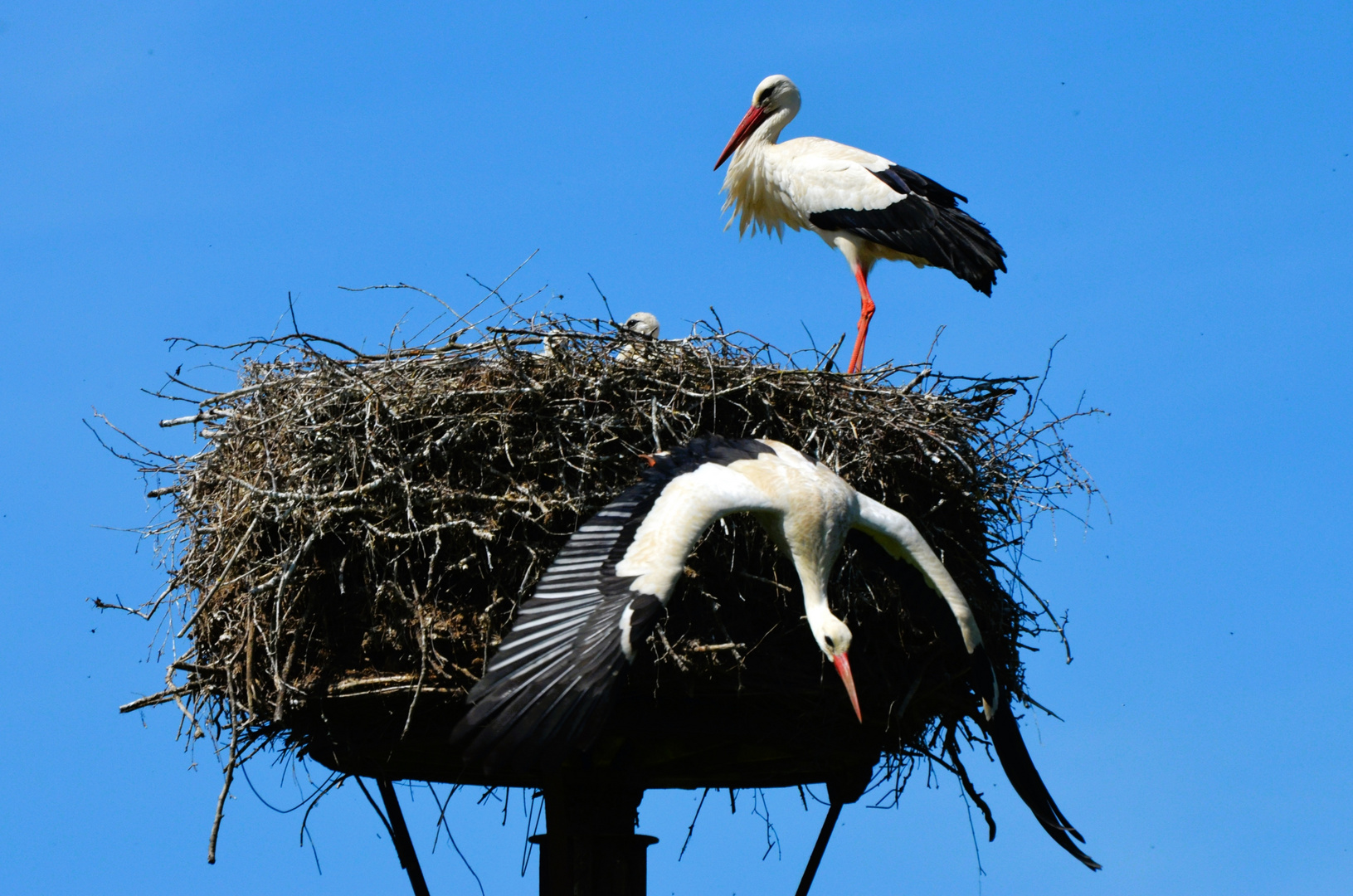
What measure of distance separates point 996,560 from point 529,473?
2.00 meters

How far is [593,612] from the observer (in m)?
5.08

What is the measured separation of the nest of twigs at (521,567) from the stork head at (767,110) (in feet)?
11.1

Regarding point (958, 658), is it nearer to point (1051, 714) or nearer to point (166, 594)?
point (1051, 714)

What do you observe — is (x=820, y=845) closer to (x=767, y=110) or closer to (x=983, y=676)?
(x=983, y=676)

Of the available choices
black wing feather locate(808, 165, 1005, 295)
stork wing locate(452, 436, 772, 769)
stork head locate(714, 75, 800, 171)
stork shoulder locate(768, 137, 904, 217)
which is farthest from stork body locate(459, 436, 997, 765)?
stork head locate(714, 75, 800, 171)

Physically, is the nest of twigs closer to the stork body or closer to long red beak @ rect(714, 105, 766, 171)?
the stork body

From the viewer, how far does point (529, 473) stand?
585 cm

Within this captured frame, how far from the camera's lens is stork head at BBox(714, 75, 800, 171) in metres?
9.51

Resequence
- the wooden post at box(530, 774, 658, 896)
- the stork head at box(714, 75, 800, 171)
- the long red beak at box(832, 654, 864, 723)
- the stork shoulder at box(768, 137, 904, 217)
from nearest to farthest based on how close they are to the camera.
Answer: the long red beak at box(832, 654, 864, 723), the wooden post at box(530, 774, 658, 896), the stork shoulder at box(768, 137, 904, 217), the stork head at box(714, 75, 800, 171)

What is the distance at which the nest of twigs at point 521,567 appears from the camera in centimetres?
571

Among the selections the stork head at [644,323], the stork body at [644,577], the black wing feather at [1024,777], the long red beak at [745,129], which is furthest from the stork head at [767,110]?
the black wing feather at [1024,777]

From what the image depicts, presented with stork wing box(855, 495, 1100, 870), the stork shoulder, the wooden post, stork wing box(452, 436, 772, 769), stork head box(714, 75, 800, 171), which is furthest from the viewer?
stork head box(714, 75, 800, 171)

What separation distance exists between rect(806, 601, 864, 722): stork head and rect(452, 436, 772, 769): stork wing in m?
0.48

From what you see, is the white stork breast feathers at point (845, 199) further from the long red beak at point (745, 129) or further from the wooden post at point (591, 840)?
the wooden post at point (591, 840)
